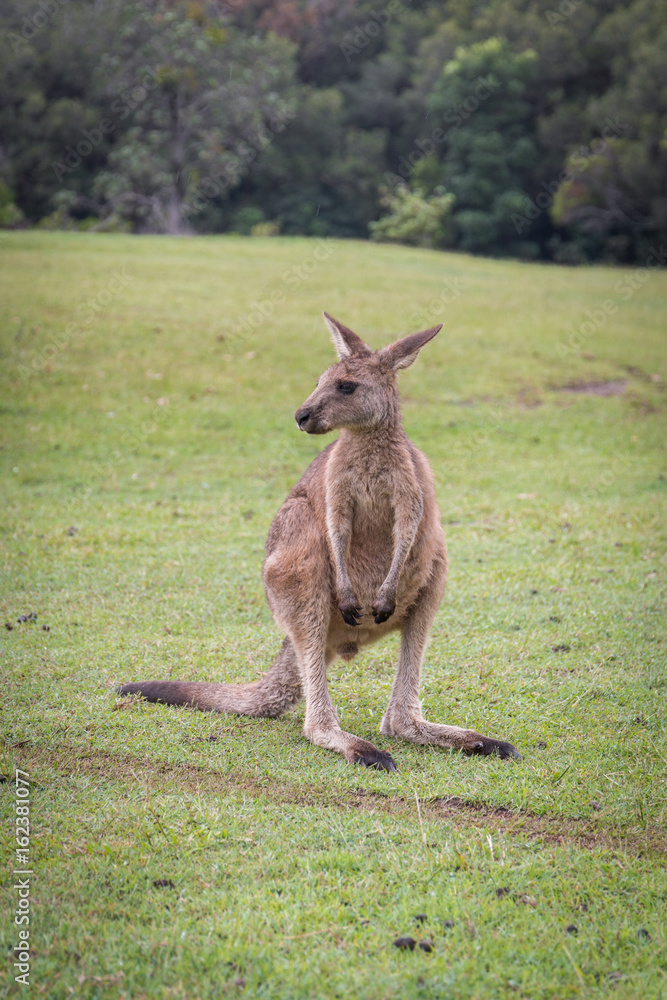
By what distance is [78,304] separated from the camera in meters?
13.6

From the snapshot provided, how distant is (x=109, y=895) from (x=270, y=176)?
36693mm

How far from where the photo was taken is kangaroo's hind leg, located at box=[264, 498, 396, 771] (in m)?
3.75

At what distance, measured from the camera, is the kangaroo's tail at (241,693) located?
3.98m

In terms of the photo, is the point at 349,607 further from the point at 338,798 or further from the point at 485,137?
the point at 485,137

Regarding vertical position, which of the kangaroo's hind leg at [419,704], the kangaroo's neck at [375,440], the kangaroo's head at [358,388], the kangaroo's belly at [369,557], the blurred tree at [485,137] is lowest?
the kangaroo's hind leg at [419,704]

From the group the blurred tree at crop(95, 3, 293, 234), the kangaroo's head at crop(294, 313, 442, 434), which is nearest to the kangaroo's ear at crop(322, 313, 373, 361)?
the kangaroo's head at crop(294, 313, 442, 434)

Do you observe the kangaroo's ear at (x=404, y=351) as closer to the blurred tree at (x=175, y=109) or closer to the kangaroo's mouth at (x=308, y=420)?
the kangaroo's mouth at (x=308, y=420)

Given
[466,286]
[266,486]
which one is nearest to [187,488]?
[266,486]

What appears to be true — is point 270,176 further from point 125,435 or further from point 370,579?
point 370,579

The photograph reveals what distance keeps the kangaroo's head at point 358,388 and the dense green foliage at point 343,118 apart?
26.3 m

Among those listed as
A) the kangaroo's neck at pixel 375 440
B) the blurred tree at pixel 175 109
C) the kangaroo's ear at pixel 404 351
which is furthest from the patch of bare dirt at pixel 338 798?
the blurred tree at pixel 175 109

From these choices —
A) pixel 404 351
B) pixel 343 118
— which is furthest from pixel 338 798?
pixel 343 118

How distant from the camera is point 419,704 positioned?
12.7 feet

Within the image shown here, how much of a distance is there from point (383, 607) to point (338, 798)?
775 mm
